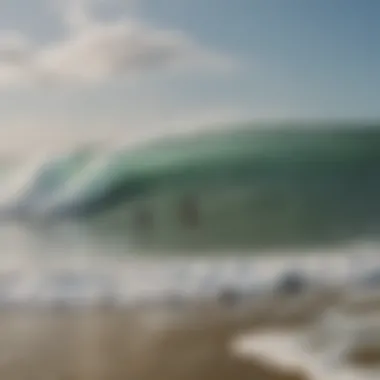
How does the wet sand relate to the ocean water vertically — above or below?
below

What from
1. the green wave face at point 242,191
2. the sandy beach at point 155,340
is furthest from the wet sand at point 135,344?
the green wave face at point 242,191

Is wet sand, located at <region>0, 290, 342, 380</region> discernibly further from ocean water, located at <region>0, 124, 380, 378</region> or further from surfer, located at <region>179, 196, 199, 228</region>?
surfer, located at <region>179, 196, 199, 228</region>

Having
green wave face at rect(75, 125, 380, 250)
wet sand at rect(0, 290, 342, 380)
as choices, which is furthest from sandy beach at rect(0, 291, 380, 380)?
green wave face at rect(75, 125, 380, 250)

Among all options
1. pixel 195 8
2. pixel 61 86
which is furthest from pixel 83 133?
pixel 195 8

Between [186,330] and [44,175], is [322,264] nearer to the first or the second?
[186,330]

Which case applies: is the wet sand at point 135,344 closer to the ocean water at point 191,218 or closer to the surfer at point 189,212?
the ocean water at point 191,218

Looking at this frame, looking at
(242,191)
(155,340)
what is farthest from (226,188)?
(155,340)

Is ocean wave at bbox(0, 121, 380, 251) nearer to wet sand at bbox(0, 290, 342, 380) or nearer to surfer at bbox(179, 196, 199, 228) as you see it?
surfer at bbox(179, 196, 199, 228)
